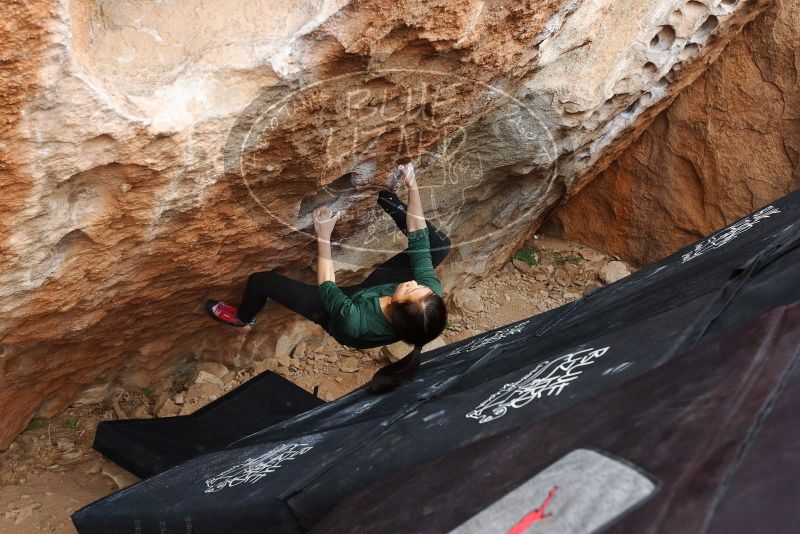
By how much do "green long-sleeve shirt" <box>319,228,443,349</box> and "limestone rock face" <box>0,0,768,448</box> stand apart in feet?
1.31

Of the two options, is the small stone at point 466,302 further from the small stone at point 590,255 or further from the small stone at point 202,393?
the small stone at point 202,393

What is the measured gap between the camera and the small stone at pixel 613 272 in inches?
179

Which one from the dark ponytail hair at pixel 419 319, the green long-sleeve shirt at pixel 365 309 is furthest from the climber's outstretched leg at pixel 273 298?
the dark ponytail hair at pixel 419 319

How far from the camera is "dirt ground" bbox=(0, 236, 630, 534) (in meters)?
2.97

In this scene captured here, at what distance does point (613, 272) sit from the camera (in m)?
4.55

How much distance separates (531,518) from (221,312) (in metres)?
2.00

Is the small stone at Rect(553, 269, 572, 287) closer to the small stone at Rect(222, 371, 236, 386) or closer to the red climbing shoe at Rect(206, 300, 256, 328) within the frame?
the small stone at Rect(222, 371, 236, 386)

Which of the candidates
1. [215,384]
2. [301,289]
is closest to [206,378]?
[215,384]

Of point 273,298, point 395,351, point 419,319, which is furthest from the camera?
point 395,351

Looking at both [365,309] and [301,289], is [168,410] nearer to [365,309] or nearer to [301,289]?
[301,289]

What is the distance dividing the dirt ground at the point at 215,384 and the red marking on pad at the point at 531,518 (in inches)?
84.2

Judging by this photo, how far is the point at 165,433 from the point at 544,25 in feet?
7.05

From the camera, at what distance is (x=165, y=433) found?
3.07 meters

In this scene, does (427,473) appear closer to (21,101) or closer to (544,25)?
(21,101)
